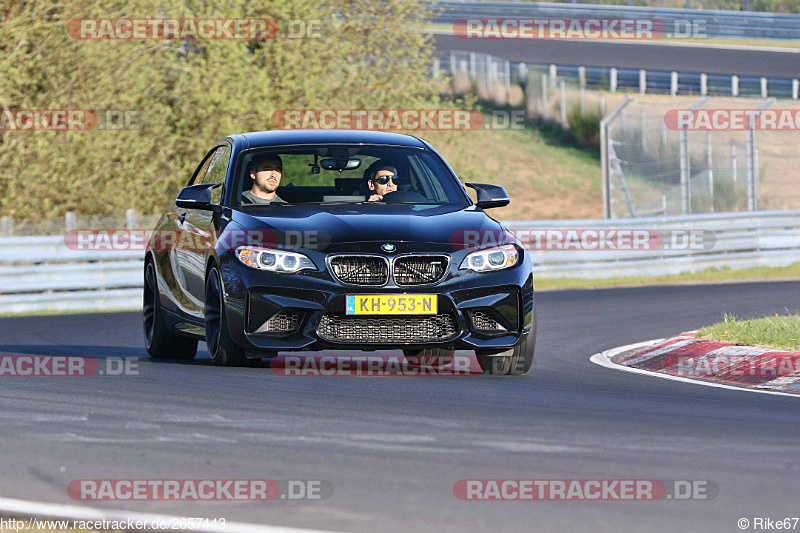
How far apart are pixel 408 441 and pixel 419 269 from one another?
104 inches

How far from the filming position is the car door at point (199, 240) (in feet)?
32.8

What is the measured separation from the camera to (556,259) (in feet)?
76.0

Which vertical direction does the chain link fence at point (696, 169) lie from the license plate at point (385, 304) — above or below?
below

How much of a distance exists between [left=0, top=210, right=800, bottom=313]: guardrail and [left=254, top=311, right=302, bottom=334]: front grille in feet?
34.9

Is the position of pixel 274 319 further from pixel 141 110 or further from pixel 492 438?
pixel 141 110

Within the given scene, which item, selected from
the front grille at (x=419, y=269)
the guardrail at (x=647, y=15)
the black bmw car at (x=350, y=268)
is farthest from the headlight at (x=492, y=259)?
the guardrail at (x=647, y=15)

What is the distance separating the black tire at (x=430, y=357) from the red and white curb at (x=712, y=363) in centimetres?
131

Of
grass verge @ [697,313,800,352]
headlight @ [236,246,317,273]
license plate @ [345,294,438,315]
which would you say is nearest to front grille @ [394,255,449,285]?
license plate @ [345,294,438,315]

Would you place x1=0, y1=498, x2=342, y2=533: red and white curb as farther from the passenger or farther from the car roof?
the car roof

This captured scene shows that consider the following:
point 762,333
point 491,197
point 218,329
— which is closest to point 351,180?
point 491,197

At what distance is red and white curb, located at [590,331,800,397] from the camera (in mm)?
9633

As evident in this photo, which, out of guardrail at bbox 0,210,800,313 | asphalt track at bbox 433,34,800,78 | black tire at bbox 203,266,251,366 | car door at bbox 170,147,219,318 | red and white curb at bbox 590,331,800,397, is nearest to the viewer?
black tire at bbox 203,266,251,366

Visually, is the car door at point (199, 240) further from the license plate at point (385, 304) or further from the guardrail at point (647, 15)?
the guardrail at point (647, 15)

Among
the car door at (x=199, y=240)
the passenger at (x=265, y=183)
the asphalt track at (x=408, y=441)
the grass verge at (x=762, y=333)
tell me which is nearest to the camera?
the asphalt track at (x=408, y=441)
